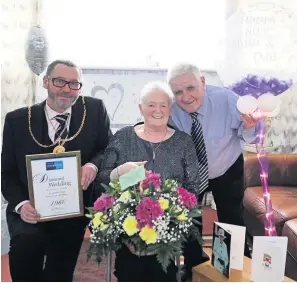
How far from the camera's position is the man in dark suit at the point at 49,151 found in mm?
1993

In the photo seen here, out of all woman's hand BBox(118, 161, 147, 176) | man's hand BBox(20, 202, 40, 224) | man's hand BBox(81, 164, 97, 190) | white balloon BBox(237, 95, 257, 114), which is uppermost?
white balloon BBox(237, 95, 257, 114)

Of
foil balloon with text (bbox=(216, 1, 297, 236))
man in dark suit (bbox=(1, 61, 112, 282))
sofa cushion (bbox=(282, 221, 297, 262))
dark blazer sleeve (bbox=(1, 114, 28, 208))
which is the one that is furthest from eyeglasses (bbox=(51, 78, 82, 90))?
sofa cushion (bbox=(282, 221, 297, 262))

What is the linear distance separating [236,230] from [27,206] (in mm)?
964

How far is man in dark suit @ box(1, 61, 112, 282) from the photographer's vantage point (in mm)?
1993

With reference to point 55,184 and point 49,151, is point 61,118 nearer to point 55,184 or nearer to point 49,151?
point 49,151

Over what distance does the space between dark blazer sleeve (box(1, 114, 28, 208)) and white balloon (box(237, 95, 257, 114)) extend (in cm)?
113

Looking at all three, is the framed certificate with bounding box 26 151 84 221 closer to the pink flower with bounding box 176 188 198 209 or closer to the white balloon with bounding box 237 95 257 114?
the pink flower with bounding box 176 188 198 209

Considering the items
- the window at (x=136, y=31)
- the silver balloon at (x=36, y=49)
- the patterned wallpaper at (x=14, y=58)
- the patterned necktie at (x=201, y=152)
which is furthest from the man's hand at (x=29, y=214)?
the window at (x=136, y=31)

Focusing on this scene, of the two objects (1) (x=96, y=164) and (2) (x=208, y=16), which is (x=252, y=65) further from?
(2) (x=208, y=16)

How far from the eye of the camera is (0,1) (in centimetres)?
277

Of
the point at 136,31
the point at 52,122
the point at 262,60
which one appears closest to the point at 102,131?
the point at 52,122

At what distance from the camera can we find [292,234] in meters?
2.26

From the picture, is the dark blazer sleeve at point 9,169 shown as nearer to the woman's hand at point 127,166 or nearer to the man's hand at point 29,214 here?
the man's hand at point 29,214

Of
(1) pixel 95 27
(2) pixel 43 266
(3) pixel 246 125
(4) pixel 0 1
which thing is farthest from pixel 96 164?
(1) pixel 95 27
